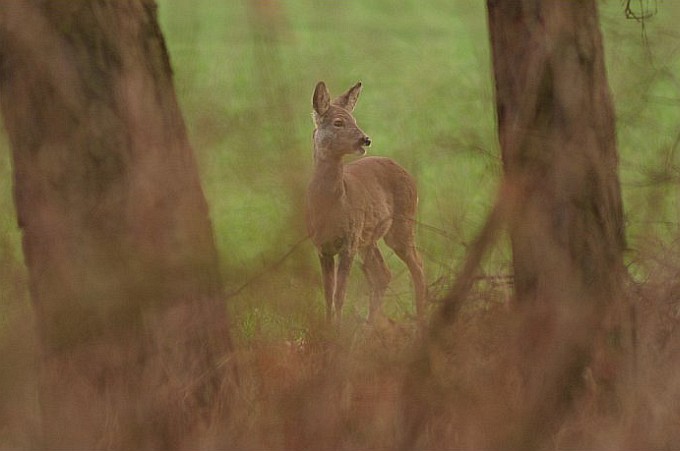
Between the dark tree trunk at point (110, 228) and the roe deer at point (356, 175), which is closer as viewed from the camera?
the dark tree trunk at point (110, 228)

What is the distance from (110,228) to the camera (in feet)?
13.8

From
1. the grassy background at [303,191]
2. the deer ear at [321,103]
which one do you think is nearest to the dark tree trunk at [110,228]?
the grassy background at [303,191]

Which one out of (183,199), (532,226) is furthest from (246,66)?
(532,226)

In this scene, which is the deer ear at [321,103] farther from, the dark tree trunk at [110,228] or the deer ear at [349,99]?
the dark tree trunk at [110,228]

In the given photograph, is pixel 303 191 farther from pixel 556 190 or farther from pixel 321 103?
pixel 321 103

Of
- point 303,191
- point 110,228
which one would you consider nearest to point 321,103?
point 110,228

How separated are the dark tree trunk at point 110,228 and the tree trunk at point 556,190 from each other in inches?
36.6

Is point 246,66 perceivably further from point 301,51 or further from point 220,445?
point 220,445

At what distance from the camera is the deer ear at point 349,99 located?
9945mm

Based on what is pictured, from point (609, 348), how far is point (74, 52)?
2.19 m

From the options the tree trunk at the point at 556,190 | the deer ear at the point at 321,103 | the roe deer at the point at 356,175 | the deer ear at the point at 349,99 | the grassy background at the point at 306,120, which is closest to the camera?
the grassy background at the point at 306,120

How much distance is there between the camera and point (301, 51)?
12.1ft

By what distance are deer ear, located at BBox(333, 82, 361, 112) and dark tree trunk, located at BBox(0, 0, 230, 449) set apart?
182 inches

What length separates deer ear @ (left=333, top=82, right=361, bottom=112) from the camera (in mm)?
9945
